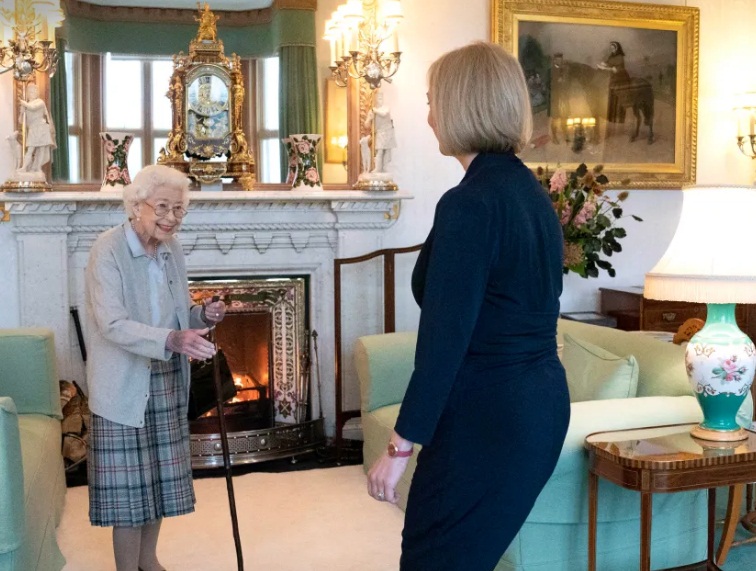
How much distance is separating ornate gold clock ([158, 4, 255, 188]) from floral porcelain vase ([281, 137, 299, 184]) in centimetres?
21

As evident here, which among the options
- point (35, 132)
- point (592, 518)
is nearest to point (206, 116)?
point (35, 132)

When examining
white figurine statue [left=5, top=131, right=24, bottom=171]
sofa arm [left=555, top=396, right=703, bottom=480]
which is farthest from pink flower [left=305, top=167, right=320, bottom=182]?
sofa arm [left=555, top=396, right=703, bottom=480]

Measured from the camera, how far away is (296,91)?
5020 mm

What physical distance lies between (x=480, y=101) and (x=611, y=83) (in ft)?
13.4

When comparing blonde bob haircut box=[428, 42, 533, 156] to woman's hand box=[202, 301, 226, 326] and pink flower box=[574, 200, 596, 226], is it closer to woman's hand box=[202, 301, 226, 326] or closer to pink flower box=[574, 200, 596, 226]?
woman's hand box=[202, 301, 226, 326]

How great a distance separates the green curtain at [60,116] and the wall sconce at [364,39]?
1387mm

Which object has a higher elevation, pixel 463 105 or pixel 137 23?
pixel 137 23

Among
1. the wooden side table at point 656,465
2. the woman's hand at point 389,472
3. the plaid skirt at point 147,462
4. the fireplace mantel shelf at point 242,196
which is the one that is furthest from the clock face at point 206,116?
the woman's hand at point 389,472

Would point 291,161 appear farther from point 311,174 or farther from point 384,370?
point 384,370

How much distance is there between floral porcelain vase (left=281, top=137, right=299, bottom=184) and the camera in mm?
4938

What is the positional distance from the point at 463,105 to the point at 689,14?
14.5 feet

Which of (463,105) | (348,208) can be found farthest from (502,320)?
(348,208)

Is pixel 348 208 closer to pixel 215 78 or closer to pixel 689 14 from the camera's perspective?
pixel 215 78

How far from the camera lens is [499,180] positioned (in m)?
1.68
